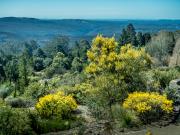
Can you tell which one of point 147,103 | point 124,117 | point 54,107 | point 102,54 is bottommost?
point 124,117

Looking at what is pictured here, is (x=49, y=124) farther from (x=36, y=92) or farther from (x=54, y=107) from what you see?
(x=36, y=92)

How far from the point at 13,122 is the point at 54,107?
9.78 feet

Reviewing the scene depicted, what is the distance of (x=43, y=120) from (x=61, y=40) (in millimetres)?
73781

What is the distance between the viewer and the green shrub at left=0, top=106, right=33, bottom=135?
54.0 feet

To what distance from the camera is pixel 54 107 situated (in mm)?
19234

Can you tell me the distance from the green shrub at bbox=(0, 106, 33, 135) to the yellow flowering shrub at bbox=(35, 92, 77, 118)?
1.82 meters

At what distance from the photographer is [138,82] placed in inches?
872

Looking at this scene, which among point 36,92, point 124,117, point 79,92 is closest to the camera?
point 124,117

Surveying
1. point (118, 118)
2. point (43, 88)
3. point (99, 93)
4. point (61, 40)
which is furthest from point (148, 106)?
point (61, 40)

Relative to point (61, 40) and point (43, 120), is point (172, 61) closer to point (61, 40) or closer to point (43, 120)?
point (43, 120)

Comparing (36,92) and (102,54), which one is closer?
(102,54)

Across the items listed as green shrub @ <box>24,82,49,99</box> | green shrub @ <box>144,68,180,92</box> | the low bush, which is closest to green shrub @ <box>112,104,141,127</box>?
green shrub @ <box>144,68,180,92</box>

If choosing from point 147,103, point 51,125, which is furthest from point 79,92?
point 51,125

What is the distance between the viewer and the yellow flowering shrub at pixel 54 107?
19078 mm
